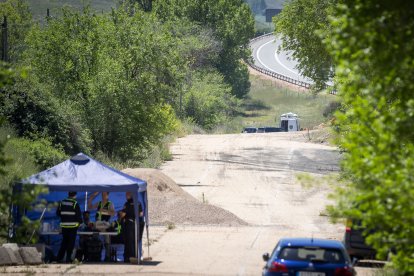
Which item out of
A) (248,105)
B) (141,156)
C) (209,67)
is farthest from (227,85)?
(141,156)

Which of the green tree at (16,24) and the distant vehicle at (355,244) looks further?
the green tree at (16,24)

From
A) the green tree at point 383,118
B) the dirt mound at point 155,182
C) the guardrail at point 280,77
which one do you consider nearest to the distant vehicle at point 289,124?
the guardrail at point 280,77

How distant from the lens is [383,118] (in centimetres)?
1155

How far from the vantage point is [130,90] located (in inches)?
1816

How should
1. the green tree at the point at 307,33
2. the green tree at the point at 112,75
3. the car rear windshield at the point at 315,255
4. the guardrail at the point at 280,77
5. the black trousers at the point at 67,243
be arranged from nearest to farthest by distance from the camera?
the car rear windshield at the point at 315,255, the black trousers at the point at 67,243, the green tree at the point at 307,33, the green tree at the point at 112,75, the guardrail at the point at 280,77

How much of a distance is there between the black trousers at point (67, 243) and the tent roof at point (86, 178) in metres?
1.11

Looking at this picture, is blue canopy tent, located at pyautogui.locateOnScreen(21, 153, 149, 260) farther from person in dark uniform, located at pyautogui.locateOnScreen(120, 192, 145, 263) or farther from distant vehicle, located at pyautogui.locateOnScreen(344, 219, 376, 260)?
distant vehicle, located at pyautogui.locateOnScreen(344, 219, 376, 260)

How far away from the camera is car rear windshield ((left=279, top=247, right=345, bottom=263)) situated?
647 inches

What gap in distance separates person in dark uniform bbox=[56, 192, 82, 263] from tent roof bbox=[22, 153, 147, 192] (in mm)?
381

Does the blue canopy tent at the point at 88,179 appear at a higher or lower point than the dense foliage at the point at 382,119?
lower

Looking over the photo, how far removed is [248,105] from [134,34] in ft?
203

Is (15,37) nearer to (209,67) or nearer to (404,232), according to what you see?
(209,67)

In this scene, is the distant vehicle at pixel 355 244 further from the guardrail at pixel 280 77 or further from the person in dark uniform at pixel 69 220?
the guardrail at pixel 280 77

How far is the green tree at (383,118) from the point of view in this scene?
11.1m
